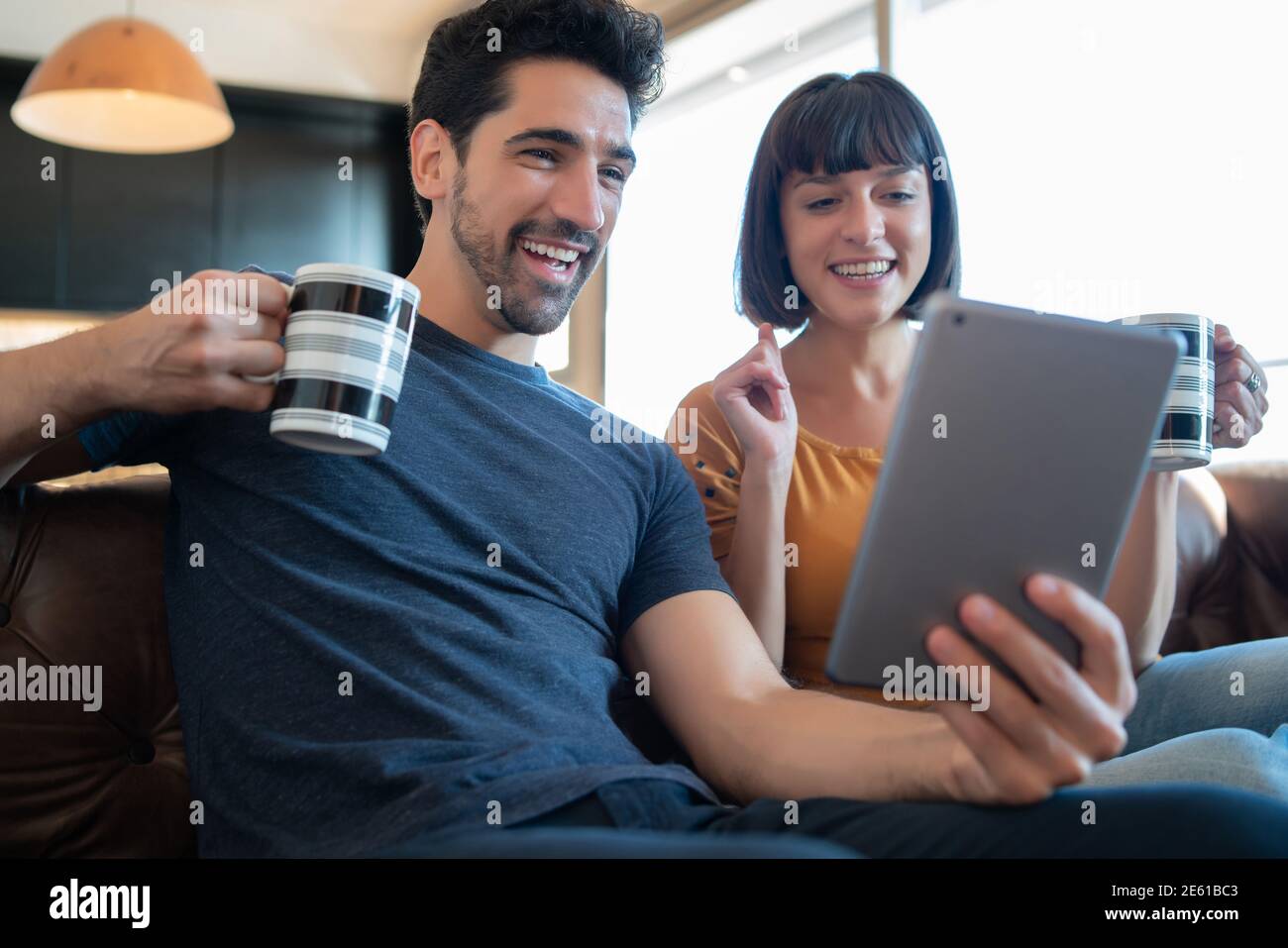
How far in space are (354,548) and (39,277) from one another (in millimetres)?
4756

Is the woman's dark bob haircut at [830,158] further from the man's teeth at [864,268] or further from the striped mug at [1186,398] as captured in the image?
the striped mug at [1186,398]

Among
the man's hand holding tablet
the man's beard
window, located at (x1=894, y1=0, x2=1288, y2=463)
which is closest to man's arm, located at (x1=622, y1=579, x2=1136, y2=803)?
the man's hand holding tablet

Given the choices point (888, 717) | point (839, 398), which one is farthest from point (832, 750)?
point (839, 398)

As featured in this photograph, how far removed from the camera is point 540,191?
1388 mm

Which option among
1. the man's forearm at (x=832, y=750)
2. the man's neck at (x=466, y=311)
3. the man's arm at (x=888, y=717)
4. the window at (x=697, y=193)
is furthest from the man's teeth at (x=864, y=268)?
the window at (x=697, y=193)

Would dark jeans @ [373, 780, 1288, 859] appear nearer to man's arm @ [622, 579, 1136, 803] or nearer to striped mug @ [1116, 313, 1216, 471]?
man's arm @ [622, 579, 1136, 803]

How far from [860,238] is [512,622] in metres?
0.83

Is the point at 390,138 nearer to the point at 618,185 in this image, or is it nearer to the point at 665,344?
the point at 665,344

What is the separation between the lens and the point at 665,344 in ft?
15.5

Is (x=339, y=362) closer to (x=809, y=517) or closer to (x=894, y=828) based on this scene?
(x=894, y=828)

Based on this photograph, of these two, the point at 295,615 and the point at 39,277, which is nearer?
the point at 295,615

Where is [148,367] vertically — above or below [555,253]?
below
